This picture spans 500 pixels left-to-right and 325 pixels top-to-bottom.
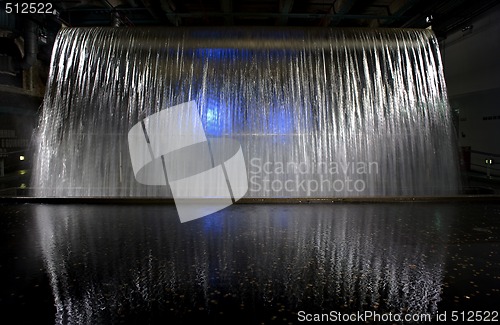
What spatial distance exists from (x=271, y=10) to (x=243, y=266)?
6271 mm

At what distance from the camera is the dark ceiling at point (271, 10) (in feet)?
21.2

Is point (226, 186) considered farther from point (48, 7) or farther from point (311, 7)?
point (48, 7)

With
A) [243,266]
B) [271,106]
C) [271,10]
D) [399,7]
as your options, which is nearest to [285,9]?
[271,10]

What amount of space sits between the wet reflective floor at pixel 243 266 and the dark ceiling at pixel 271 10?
415 centimetres

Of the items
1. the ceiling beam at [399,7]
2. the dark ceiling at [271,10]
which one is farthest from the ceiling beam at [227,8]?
the ceiling beam at [399,7]

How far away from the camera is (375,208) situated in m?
4.44

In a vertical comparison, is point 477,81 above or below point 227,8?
below

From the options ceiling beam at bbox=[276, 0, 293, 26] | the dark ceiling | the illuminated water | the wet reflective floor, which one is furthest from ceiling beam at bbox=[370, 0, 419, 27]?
the wet reflective floor

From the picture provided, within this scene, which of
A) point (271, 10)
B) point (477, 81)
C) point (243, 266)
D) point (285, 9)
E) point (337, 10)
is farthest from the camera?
point (477, 81)

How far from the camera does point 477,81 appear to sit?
28.5 feet

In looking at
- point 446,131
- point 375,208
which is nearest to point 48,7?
point 375,208

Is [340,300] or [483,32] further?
[483,32]

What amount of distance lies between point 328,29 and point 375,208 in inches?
116

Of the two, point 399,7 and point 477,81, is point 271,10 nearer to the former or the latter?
point 399,7
